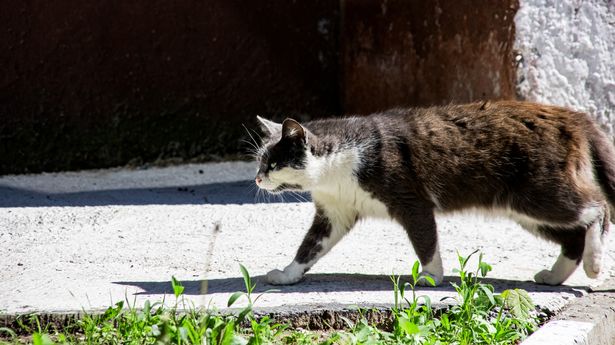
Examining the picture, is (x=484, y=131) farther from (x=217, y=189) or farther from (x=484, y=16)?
(x=217, y=189)

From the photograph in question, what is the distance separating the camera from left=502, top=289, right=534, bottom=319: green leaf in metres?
3.87

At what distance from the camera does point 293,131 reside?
14.5 ft

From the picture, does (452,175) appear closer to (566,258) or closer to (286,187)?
(566,258)

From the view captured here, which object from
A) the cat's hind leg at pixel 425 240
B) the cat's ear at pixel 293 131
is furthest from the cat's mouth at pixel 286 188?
the cat's hind leg at pixel 425 240

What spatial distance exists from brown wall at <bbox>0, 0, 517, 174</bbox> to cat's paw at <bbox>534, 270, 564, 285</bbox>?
2.05 meters

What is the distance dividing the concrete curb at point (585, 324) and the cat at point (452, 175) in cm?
26

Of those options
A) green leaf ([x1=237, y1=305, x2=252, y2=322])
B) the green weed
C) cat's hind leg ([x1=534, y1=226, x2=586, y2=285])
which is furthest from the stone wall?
green leaf ([x1=237, y1=305, x2=252, y2=322])


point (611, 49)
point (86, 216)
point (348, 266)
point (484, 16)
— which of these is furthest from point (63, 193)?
point (611, 49)

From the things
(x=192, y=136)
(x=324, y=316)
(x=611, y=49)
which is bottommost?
(x=324, y=316)

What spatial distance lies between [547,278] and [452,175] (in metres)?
0.64

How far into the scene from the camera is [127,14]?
701 cm

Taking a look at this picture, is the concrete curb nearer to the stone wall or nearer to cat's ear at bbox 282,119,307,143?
cat's ear at bbox 282,119,307,143

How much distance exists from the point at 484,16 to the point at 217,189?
2.09 m

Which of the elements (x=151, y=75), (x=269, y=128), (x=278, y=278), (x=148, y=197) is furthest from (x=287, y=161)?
(x=151, y=75)
